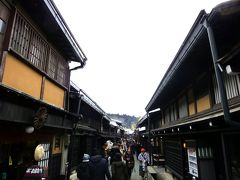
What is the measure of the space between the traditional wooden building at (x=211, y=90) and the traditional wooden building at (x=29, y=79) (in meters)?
4.81

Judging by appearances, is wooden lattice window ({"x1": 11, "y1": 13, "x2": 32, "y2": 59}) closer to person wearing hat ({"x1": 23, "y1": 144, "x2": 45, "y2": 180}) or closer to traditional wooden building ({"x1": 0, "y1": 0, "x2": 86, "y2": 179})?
traditional wooden building ({"x1": 0, "y1": 0, "x2": 86, "y2": 179})

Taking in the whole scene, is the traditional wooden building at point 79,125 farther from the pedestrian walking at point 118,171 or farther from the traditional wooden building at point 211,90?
the traditional wooden building at point 211,90

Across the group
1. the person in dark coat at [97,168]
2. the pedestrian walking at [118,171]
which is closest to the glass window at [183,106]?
the pedestrian walking at [118,171]

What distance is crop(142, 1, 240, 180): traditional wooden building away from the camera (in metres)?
4.98

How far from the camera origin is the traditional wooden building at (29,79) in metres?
5.73

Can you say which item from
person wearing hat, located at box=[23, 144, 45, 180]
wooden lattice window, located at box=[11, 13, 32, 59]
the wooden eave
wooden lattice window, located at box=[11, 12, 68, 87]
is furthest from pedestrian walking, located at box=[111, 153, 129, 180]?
wooden lattice window, located at box=[11, 13, 32, 59]

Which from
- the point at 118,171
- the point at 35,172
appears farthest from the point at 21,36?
the point at 118,171

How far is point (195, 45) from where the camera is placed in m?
6.34

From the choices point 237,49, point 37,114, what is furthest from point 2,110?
point 237,49

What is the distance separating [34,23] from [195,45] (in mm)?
5548

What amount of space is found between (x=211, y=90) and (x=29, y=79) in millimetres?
6503

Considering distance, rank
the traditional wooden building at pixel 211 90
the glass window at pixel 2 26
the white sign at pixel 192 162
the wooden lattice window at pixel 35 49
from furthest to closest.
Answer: the white sign at pixel 192 162
the wooden lattice window at pixel 35 49
the glass window at pixel 2 26
the traditional wooden building at pixel 211 90

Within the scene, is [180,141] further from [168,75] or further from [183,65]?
[183,65]

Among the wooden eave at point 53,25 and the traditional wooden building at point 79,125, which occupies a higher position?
the wooden eave at point 53,25
